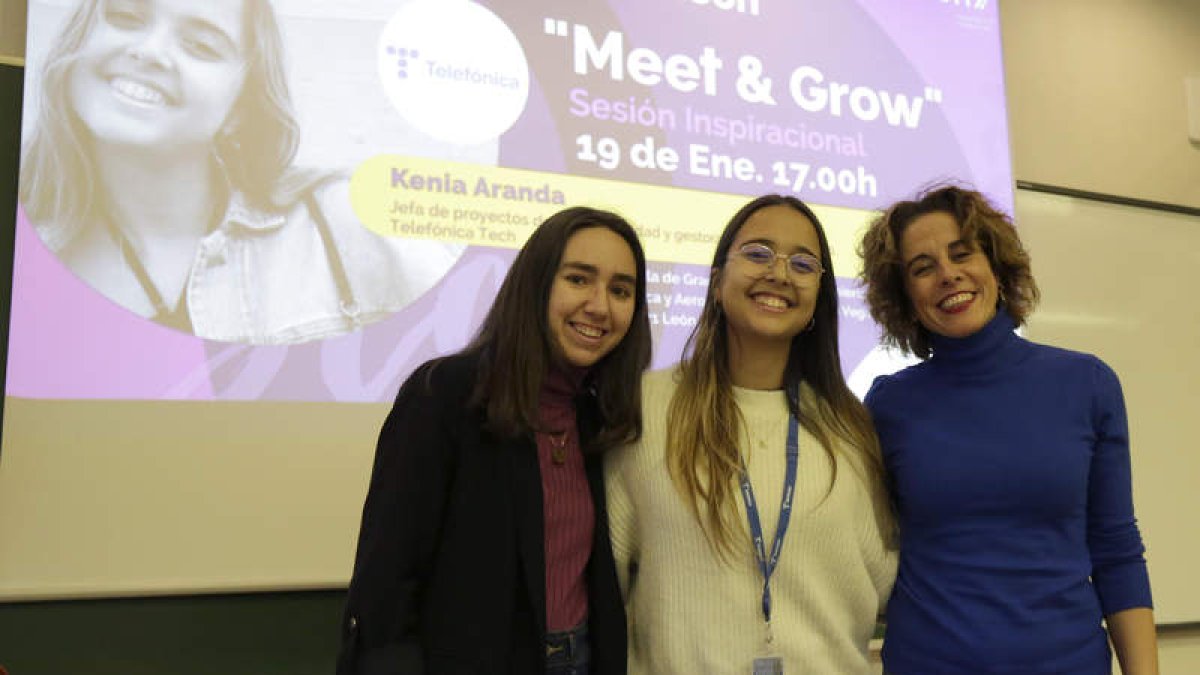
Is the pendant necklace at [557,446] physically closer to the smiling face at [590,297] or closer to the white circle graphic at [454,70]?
the smiling face at [590,297]

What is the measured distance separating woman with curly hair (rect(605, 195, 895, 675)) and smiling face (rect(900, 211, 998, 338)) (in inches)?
6.7

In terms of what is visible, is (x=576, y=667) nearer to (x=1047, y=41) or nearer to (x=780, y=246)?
(x=780, y=246)

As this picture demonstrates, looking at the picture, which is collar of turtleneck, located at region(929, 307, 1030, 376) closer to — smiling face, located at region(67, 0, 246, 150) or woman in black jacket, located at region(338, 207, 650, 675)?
woman in black jacket, located at region(338, 207, 650, 675)

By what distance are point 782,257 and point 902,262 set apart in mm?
263

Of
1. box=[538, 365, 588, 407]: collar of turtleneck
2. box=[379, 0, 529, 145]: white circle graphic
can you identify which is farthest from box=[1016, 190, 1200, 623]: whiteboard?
box=[538, 365, 588, 407]: collar of turtleneck

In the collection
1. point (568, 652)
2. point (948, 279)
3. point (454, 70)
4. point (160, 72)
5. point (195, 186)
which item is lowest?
point (568, 652)

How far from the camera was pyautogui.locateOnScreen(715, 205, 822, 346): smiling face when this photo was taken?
173cm

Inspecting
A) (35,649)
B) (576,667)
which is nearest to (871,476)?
(576,667)

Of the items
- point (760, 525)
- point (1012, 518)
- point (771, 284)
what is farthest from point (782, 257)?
point (1012, 518)

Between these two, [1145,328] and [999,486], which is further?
[1145,328]

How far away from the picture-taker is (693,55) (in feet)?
9.99

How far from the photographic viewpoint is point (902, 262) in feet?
5.98

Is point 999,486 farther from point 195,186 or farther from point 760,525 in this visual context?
point 195,186

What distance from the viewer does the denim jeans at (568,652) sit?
151 cm
